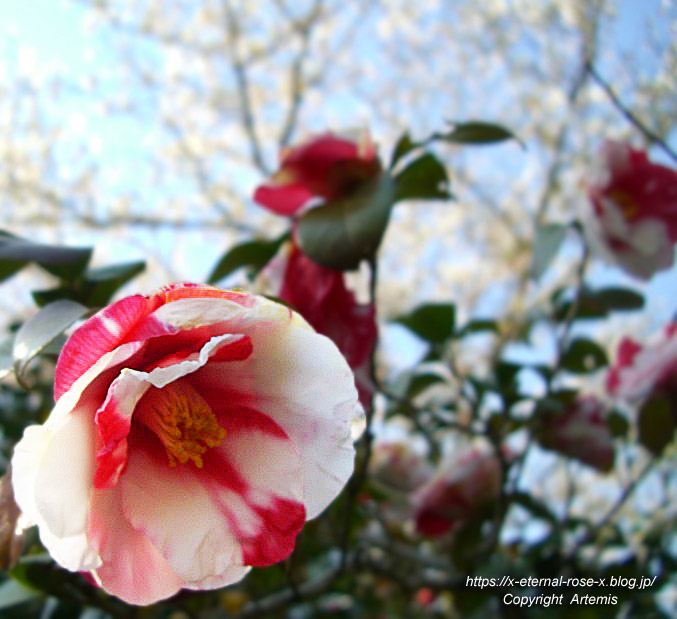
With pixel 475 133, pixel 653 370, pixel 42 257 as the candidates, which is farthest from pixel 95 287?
pixel 653 370

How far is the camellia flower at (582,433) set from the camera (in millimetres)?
1112

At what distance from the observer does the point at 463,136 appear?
79 cm

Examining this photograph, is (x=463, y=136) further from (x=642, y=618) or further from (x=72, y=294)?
(x=642, y=618)

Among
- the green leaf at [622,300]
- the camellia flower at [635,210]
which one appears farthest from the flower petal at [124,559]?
the green leaf at [622,300]

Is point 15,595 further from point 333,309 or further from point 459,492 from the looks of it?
point 459,492

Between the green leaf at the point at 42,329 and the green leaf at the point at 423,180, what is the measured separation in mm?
429

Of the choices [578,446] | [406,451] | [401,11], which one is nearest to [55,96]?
[401,11]

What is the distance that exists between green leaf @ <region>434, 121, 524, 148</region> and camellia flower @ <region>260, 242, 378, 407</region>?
9.9 inches

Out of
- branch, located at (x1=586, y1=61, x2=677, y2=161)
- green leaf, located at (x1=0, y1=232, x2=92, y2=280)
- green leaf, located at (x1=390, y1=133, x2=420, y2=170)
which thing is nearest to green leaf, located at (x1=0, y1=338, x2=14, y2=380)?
green leaf, located at (x1=0, y1=232, x2=92, y2=280)

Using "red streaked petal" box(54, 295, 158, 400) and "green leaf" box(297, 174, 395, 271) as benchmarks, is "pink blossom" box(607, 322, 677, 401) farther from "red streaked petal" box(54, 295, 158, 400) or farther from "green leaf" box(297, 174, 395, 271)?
"red streaked petal" box(54, 295, 158, 400)

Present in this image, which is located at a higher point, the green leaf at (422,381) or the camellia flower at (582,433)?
the green leaf at (422,381)

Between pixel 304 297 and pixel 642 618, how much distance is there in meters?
0.95

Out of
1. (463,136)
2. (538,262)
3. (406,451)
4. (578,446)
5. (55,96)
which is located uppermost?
(463,136)

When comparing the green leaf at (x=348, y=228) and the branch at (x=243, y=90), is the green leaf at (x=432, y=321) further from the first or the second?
the branch at (x=243, y=90)
